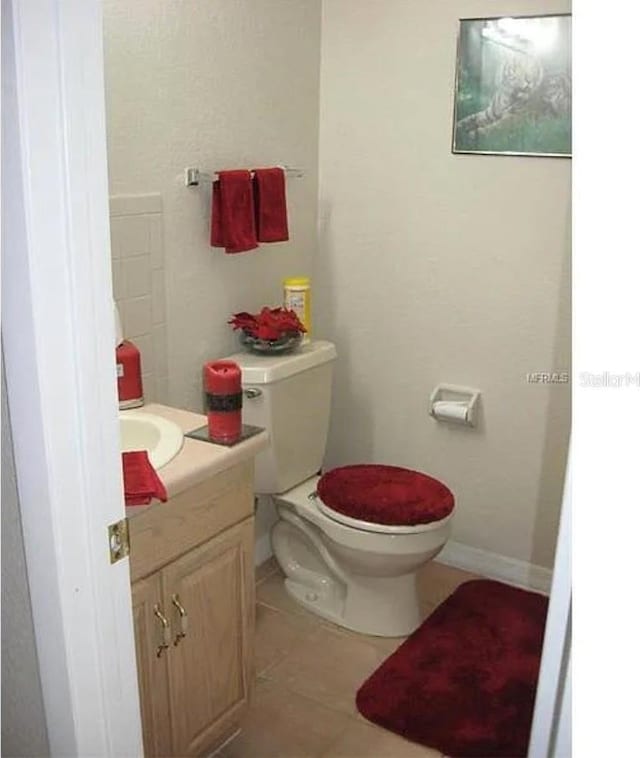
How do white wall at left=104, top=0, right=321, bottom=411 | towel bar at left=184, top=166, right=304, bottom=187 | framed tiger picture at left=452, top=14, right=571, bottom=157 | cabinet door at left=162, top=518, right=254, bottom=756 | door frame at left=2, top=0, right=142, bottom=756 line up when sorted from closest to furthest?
door frame at left=2, top=0, right=142, bottom=756 → cabinet door at left=162, top=518, right=254, bottom=756 → white wall at left=104, top=0, right=321, bottom=411 → towel bar at left=184, top=166, right=304, bottom=187 → framed tiger picture at left=452, top=14, right=571, bottom=157

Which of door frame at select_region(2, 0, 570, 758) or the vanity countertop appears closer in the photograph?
door frame at select_region(2, 0, 570, 758)

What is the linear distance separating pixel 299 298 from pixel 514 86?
90 centimetres

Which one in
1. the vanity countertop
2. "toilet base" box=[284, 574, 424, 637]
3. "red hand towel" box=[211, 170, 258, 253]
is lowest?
"toilet base" box=[284, 574, 424, 637]

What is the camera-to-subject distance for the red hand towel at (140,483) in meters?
1.34

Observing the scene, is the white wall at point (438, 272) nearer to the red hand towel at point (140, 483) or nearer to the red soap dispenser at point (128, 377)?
the red soap dispenser at point (128, 377)

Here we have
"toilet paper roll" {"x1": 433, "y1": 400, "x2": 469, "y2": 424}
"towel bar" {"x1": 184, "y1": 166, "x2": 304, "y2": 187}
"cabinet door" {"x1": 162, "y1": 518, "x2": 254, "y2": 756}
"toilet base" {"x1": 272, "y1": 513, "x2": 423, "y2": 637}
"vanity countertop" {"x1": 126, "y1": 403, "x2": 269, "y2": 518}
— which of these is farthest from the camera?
"toilet paper roll" {"x1": 433, "y1": 400, "x2": 469, "y2": 424}

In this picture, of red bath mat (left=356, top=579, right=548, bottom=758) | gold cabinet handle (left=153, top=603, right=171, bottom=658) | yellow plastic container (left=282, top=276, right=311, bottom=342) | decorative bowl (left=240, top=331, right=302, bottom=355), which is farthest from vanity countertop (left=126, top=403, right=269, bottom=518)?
red bath mat (left=356, top=579, right=548, bottom=758)

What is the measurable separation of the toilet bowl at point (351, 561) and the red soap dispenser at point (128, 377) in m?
0.73

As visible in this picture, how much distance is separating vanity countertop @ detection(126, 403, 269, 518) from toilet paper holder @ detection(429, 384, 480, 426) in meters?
1.01

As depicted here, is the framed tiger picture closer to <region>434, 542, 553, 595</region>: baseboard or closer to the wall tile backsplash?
the wall tile backsplash

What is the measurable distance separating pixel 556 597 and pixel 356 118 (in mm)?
1967

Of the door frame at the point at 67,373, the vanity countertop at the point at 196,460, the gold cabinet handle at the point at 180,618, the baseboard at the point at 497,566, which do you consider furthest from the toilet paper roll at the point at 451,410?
the door frame at the point at 67,373

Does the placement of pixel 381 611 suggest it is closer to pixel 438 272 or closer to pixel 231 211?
pixel 438 272

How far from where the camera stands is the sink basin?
64.6 inches
